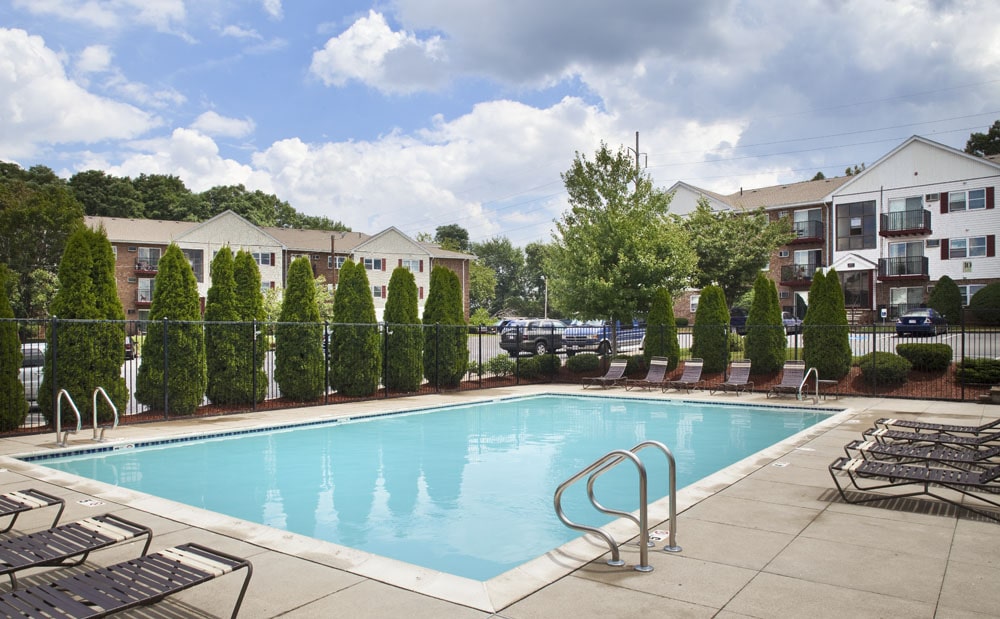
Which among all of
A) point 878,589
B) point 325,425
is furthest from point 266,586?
point 325,425

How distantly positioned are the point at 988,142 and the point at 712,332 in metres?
54.0

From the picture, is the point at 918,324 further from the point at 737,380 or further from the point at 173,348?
the point at 173,348

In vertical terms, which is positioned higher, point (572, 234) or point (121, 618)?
point (572, 234)

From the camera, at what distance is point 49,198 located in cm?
3909

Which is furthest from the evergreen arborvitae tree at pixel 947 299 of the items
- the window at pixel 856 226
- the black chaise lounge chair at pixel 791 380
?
the black chaise lounge chair at pixel 791 380

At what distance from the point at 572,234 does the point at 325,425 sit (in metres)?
13.8

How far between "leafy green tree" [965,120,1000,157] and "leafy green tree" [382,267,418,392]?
195 feet

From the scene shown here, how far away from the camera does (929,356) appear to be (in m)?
18.8

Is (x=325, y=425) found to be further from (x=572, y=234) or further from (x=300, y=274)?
(x=572, y=234)

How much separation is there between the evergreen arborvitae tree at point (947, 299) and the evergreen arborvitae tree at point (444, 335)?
27468mm

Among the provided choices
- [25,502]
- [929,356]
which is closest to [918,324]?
[929,356]

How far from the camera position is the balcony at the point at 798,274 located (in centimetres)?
4338

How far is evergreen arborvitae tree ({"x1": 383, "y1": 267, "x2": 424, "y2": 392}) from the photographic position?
63.0 feet

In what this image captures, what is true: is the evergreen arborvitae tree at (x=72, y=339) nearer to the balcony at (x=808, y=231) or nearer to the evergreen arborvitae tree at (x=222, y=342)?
the evergreen arborvitae tree at (x=222, y=342)
